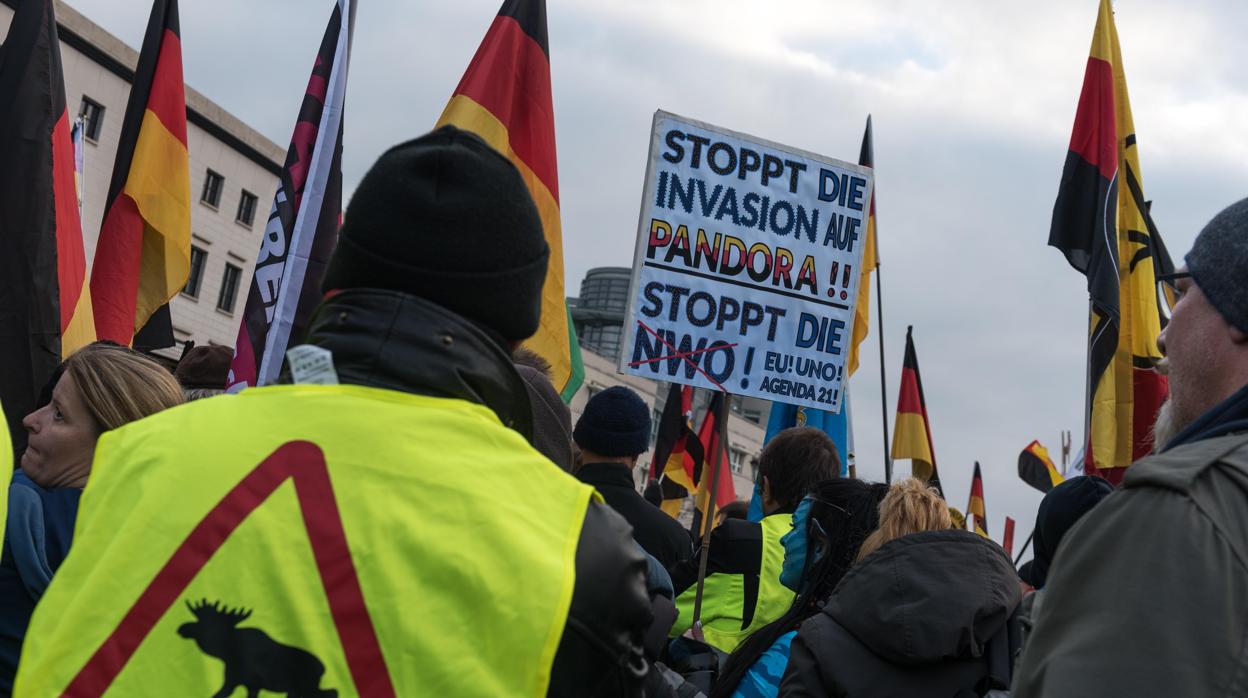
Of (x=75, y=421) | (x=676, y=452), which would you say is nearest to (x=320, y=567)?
(x=75, y=421)

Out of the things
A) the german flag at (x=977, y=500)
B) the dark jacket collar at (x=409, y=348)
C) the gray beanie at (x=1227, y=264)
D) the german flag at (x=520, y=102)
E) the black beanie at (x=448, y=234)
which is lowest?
the german flag at (x=977, y=500)

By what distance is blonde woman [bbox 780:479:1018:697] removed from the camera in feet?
10.9

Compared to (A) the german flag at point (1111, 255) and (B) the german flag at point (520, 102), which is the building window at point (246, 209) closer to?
(B) the german flag at point (520, 102)

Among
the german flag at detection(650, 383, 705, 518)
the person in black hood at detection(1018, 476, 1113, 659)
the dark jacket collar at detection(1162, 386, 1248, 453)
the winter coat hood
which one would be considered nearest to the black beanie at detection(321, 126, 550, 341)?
the dark jacket collar at detection(1162, 386, 1248, 453)

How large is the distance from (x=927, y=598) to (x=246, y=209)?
40265 mm

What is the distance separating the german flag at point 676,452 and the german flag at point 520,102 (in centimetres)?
811

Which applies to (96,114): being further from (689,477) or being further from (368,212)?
(368,212)

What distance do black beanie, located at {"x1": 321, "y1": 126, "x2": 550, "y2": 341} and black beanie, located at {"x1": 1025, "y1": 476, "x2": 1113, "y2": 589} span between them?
2.63 metres

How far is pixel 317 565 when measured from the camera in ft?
5.25

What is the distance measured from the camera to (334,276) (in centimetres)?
190

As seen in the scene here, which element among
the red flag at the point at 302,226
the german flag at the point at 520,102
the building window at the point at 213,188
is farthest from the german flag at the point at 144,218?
the building window at the point at 213,188

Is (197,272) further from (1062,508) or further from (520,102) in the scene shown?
(1062,508)

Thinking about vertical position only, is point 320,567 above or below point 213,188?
below

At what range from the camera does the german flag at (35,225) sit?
5082mm
